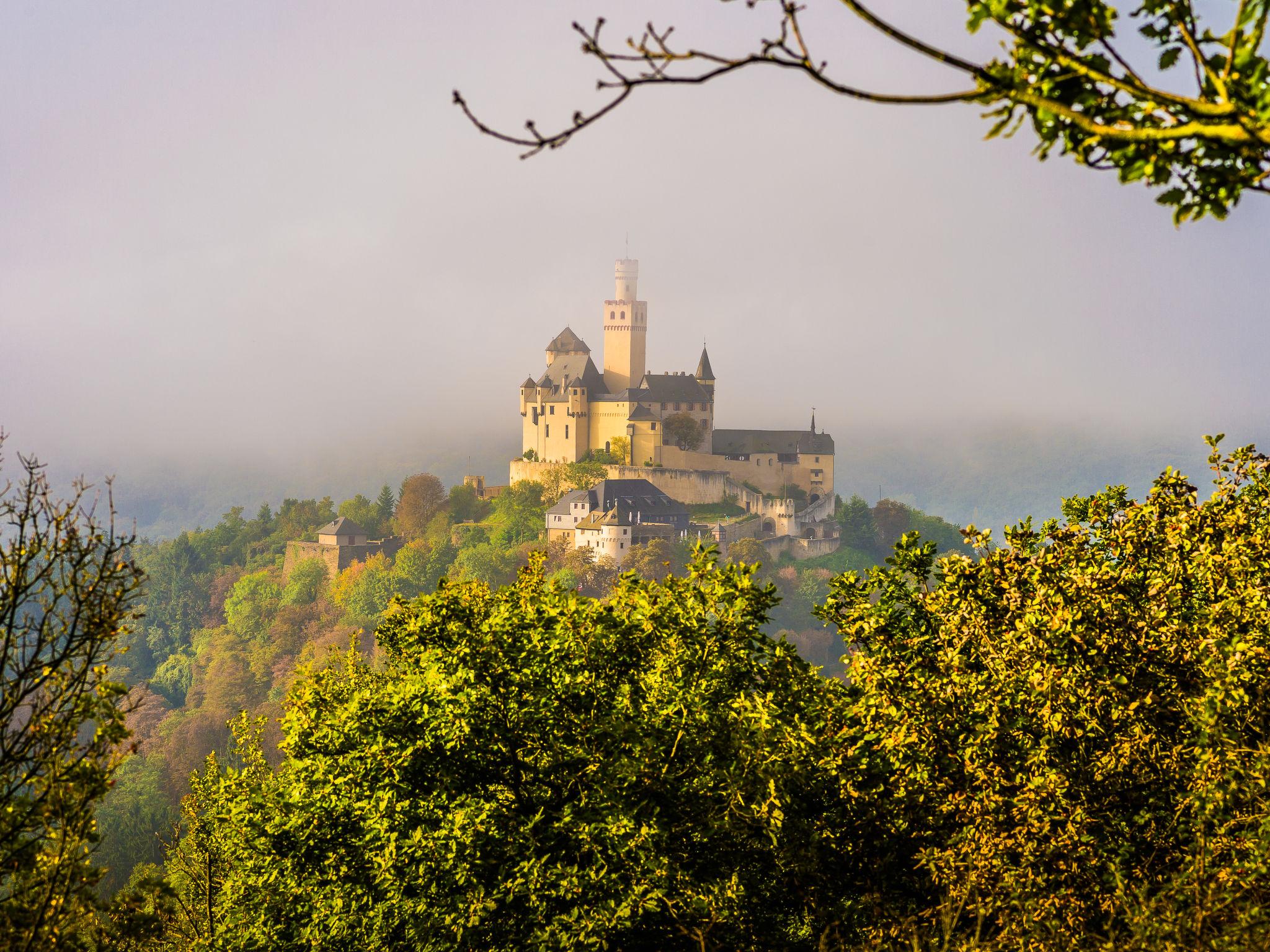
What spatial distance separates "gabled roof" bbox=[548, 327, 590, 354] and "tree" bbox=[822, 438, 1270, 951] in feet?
334

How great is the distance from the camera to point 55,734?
311 inches

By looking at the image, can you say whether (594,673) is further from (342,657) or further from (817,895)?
(342,657)

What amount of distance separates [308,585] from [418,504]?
12.3 metres

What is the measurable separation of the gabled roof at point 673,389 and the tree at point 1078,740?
3724 inches

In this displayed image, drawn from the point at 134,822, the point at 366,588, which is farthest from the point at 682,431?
the point at 134,822

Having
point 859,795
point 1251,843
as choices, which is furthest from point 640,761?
point 1251,843

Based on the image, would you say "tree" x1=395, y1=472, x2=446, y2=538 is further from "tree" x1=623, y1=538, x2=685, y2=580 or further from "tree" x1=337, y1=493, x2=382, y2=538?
"tree" x1=623, y1=538, x2=685, y2=580

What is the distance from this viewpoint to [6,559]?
8312mm

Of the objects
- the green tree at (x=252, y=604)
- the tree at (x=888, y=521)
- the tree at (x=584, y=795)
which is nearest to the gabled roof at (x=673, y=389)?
the tree at (x=888, y=521)

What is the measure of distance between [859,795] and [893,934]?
1991 millimetres

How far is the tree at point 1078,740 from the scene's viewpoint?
9.98 m

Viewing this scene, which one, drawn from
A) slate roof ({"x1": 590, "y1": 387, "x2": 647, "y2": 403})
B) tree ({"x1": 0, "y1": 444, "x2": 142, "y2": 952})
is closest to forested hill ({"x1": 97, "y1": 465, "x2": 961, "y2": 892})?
slate roof ({"x1": 590, "y1": 387, "x2": 647, "y2": 403})

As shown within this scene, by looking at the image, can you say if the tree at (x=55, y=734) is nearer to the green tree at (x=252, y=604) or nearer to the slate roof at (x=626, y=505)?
the slate roof at (x=626, y=505)

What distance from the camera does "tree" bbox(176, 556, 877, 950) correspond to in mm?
12133
